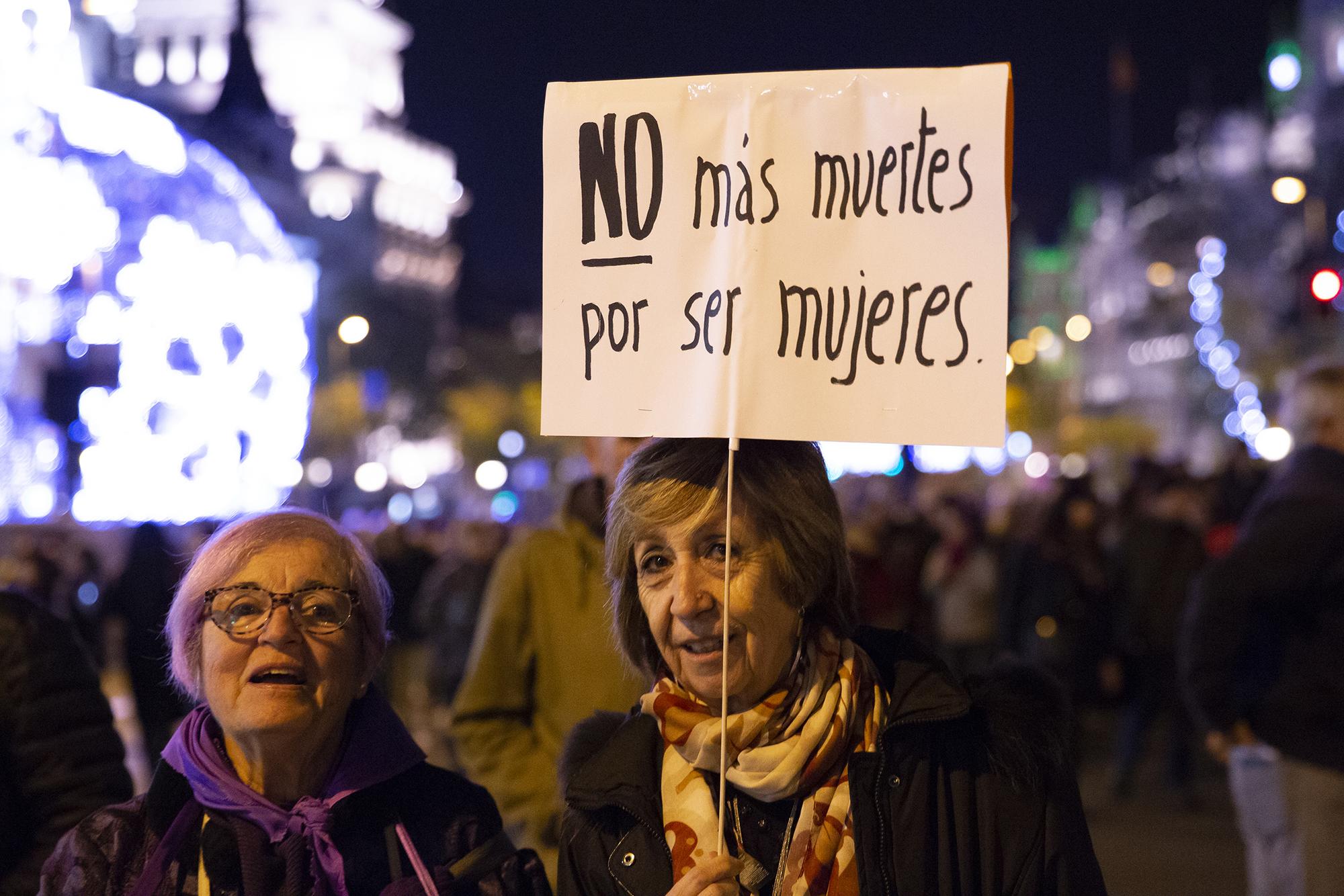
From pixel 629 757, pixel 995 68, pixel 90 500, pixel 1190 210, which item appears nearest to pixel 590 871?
pixel 629 757

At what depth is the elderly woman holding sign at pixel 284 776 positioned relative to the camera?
2.68 meters

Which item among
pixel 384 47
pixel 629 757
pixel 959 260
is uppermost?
pixel 384 47

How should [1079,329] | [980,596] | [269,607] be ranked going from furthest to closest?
[1079,329]
[980,596]
[269,607]

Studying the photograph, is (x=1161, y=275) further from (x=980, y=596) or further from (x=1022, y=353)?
(x=980, y=596)

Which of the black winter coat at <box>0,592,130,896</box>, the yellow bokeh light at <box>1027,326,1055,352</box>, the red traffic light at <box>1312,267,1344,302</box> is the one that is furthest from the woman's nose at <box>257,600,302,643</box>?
the yellow bokeh light at <box>1027,326,1055,352</box>

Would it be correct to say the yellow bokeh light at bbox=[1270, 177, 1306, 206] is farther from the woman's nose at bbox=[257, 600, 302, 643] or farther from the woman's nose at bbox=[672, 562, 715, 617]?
the woman's nose at bbox=[257, 600, 302, 643]

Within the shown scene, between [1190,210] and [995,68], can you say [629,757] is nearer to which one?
[995,68]

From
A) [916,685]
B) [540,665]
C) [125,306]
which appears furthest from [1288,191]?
[125,306]

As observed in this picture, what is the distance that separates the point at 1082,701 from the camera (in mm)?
9586

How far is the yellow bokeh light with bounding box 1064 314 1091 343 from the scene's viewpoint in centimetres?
11281

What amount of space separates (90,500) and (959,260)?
30737 millimetres

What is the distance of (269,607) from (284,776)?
329 mm

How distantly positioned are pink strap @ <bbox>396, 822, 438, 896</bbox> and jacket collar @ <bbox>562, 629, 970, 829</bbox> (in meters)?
0.32

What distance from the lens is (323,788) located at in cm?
281
